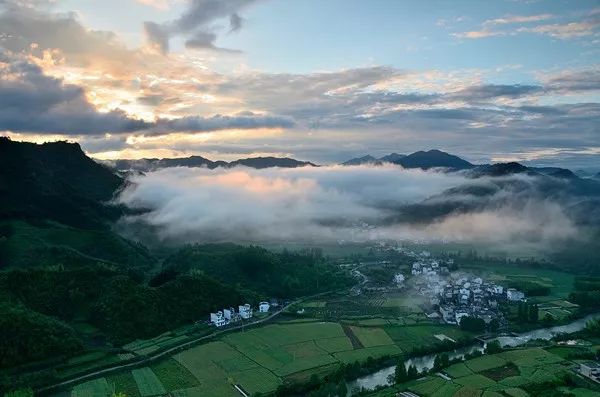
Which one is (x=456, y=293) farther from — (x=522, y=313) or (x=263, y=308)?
(x=263, y=308)

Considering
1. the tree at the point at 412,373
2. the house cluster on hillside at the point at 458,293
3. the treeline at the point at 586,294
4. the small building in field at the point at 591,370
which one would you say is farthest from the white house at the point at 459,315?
the tree at the point at 412,373

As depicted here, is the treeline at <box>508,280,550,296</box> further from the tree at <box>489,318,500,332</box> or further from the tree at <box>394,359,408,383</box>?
the tree at <box>394,359,408,383</box>

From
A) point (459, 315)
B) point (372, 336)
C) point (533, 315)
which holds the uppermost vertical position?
point (372, 336)

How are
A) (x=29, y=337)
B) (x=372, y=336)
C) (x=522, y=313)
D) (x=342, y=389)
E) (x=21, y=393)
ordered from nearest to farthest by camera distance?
(x=21, y=393) < (x=342, y=389) < (x=29, y=337) < (x=372, y=336) < (x=522, y=313)

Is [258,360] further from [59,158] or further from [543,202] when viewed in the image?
[543,202]

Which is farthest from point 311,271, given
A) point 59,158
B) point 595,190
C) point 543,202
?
point 595,190

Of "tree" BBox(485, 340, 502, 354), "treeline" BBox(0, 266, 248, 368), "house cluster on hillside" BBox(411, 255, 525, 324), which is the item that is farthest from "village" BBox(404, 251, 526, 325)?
"treeline" BBox(0, 266, 248, 368)

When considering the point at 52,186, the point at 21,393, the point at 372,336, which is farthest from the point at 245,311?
the point at 52,186
